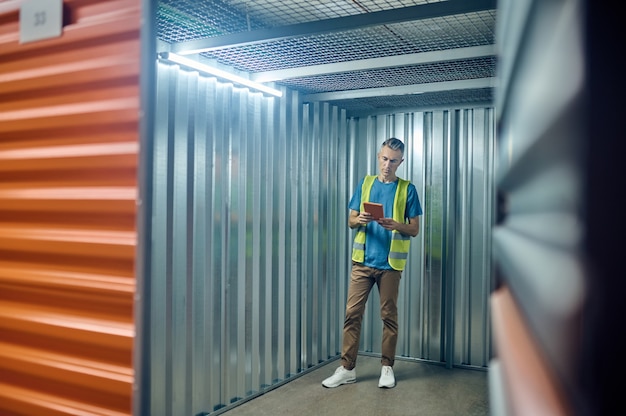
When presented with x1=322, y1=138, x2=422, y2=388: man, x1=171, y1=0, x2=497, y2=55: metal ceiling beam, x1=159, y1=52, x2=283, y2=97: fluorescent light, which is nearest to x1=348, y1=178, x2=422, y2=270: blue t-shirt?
x1=322, y1=138, x2=422, y2=388: man

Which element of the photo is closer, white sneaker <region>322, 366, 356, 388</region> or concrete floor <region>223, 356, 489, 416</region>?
concrete floor <region>223, 356, 489, 416</region>

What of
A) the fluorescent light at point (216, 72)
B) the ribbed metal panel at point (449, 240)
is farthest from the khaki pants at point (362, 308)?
the fluorescent light at point (216, 72)

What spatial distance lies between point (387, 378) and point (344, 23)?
322 cm

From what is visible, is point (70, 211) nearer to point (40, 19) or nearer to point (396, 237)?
point (40, 19)

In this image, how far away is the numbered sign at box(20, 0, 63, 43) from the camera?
209cm

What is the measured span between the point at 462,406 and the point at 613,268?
4599 millimetres

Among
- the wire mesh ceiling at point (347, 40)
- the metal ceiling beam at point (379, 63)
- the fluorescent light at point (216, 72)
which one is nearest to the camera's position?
the wire mesh ceiling at point (347, 40)

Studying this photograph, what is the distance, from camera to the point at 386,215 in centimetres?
515

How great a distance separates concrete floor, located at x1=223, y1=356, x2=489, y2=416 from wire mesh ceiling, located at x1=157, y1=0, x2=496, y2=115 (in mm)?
2579

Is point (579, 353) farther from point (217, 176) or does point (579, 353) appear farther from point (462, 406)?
point (462, 406)

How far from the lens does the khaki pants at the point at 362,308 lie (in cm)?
504

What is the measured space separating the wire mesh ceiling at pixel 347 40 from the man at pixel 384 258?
0.82 meters

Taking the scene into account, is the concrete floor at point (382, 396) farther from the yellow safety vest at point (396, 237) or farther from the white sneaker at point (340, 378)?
the yellow safety vest at point (396, 237)

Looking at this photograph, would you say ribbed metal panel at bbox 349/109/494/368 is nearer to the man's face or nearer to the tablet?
the man's face
